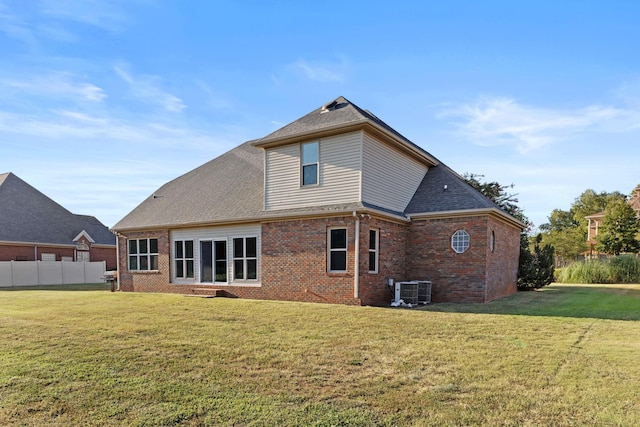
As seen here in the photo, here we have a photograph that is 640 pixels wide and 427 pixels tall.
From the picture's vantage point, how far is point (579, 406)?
377cm

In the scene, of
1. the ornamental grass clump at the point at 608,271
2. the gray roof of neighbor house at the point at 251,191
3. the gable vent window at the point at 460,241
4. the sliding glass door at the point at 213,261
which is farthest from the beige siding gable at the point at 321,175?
the ornamental grass clump at the point at 608,271

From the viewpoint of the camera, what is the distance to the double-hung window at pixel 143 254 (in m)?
16.9

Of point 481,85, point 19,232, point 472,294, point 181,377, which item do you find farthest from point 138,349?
point 19,232

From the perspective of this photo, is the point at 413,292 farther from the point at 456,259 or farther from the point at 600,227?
the point at 600,227

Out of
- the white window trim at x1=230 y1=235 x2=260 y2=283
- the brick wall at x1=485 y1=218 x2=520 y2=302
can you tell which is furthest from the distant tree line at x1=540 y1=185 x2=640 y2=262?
the white window trim at x1=230 y1=235 x2=260 y2=283

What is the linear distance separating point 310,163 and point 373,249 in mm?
3548

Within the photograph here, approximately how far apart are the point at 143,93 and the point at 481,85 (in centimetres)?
1068

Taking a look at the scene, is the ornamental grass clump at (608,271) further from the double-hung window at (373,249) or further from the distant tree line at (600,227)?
the double-hung window at (373,249)

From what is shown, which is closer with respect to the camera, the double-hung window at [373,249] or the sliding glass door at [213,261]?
the double-hung window at [373,249]

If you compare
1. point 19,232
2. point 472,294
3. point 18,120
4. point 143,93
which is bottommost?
point 472,294

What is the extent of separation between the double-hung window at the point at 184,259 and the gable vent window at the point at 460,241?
10.4 metres

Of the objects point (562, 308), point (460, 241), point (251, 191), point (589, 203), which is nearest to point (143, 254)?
point (251, 191)

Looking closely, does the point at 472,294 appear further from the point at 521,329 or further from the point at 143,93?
the point at 143,93

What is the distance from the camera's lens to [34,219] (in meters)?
27.8
